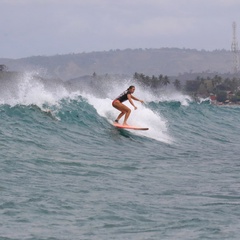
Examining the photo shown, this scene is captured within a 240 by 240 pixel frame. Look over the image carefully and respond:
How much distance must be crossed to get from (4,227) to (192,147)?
45.6 ft

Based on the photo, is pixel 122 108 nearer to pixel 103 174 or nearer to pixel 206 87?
pixel 103 174

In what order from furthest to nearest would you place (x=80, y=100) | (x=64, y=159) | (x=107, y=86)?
(x=107, y=86) < (x=80, y=100) < (x=64, y=159)

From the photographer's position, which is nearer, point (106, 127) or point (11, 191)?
point (11, 191)

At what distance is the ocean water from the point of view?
1015 cm

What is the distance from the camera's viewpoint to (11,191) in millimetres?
11891

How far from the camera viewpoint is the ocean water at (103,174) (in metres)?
Answer: 10.1

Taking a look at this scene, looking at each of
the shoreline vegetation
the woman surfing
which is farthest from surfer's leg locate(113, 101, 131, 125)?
the shoreline vegetation

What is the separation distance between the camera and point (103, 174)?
48.5 feet

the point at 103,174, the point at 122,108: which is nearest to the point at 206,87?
the point at 122,108

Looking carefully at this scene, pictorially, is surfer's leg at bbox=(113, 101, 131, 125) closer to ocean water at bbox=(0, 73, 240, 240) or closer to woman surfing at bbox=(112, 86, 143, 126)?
woman surfing at bbox=(112, 86, 143, 126)

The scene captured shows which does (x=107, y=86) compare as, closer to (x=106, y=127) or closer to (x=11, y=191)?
(x=106, y=127)

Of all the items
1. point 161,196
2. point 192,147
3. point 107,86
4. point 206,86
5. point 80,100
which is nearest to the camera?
point 161,196

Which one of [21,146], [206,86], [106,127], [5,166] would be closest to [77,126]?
[106,127]

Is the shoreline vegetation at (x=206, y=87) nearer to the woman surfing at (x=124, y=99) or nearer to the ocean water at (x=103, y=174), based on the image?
the ocean water at (x=103, y=174)
